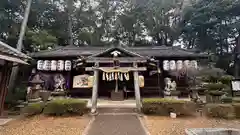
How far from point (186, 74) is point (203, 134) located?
36.1 ft

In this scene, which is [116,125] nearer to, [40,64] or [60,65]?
[60,65]

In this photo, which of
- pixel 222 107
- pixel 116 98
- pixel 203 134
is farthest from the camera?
pixel 116 98

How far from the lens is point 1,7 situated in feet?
62.5

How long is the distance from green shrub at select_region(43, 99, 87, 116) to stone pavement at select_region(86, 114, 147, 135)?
116 cm

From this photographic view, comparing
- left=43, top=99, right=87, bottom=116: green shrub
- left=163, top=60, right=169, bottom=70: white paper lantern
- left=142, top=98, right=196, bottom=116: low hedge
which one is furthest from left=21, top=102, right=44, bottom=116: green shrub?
left=163, top=60, right=169, bottom=70: white paper lantern

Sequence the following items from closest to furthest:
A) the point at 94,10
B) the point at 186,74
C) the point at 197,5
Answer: the point at 186,74 < the point at 197,5 < the point at 94,10

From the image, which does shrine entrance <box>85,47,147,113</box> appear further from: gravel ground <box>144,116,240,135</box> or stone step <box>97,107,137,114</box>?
gravel ground <box>144,116,240,135</box>

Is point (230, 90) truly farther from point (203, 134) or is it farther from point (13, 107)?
point (13, 107)

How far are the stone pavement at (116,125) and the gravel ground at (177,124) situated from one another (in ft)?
1.63

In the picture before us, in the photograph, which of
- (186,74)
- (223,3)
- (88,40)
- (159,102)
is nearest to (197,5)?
(223,3)

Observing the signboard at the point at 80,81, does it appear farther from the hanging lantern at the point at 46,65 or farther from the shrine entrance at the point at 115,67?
the shrine entrance at the point at 115,67

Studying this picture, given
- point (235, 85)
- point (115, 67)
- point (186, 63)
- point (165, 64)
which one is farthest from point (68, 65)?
point (235, 85)

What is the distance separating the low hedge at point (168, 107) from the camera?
31.9 ft

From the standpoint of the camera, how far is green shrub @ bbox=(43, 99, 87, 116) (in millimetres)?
9773
